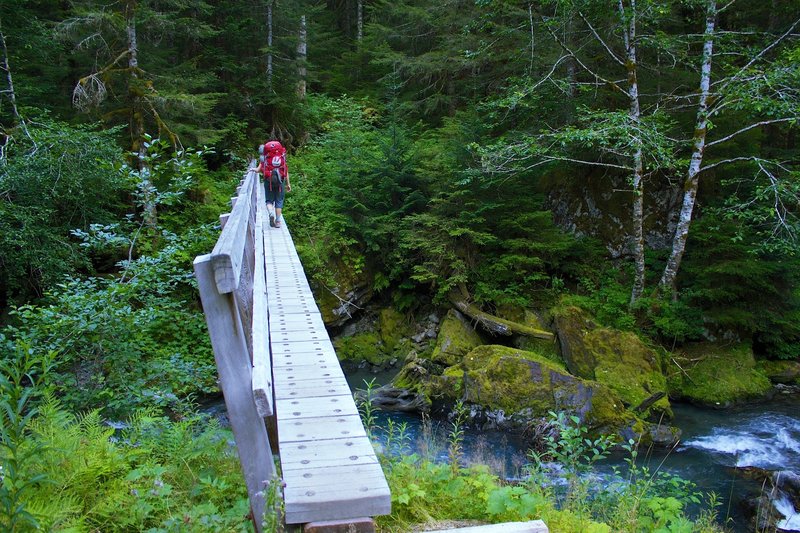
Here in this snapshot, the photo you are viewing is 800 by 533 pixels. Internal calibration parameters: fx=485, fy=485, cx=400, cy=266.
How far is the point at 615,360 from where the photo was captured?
10820 mm

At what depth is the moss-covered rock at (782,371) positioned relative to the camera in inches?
451

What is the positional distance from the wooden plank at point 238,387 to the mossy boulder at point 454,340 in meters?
9.58

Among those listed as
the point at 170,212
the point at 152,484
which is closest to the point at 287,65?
the point at 170,212

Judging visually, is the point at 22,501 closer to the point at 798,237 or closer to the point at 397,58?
the point at 798,237

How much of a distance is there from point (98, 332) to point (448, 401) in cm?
660

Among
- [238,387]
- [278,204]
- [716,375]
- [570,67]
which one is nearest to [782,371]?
[716,375]

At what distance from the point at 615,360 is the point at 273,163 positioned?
27.9 feet

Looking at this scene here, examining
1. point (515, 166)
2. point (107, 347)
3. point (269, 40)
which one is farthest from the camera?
point (269, 40)

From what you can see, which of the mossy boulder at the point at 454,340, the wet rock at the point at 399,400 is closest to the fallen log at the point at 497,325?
the mossy boulder at the point at 454,340

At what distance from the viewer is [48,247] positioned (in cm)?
1034

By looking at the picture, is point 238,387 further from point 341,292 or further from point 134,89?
point 134,89

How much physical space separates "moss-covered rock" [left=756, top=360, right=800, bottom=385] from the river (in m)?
0.62

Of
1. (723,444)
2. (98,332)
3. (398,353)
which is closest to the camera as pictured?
(98,332)

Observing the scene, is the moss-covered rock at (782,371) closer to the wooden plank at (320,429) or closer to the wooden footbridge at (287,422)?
the wooden footbridge at (287,422)
